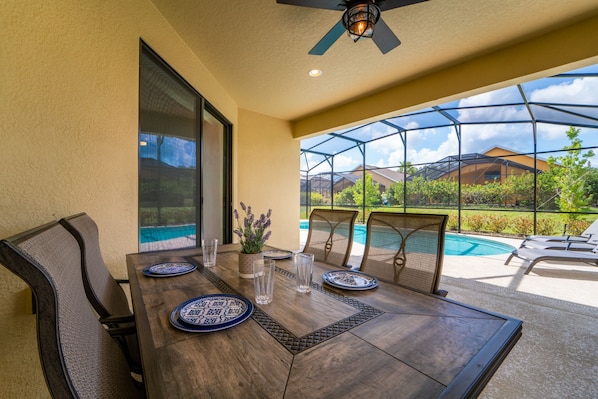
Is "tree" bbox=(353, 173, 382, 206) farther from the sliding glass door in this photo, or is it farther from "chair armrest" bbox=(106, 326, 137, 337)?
"chair armrest" bbox=(106, 326, 137, 337)

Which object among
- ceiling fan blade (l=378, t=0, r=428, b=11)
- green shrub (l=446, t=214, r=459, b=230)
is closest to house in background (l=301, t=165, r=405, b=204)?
green shrub (l=446, t=214, r=459, b=230)

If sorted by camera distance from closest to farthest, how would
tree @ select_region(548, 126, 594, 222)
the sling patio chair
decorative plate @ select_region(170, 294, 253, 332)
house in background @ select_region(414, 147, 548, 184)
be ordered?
decorative plate @ select_region(170, 294, 253, 332) < the sling patio chair < tree @ select_region(548, 126, 594, 222) < house in background @ select_region(414, 147, 548, 184)

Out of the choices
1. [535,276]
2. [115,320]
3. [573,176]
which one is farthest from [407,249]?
[573,176]

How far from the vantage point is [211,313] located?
90 cm

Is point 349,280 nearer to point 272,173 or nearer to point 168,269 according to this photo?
point 168,269

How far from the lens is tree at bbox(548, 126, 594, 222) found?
5949mm

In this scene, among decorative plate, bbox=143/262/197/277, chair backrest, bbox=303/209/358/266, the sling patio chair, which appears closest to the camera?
decorative plate, bbox=143/262/197/277

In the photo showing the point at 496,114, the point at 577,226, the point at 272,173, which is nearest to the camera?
the point at 272,173

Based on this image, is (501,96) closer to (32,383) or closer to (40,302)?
(40,302)

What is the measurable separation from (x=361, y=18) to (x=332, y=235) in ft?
5.41

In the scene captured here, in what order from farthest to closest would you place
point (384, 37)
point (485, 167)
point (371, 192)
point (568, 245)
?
point (371, 192) < point (485, 167) < point (568, 245) < point (384, 37)

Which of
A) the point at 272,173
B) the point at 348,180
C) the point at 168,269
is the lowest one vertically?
the point at 168,269

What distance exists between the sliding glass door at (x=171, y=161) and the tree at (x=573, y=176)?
818 cm

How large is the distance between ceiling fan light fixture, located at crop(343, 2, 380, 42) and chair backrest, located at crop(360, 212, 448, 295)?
1339 mm
